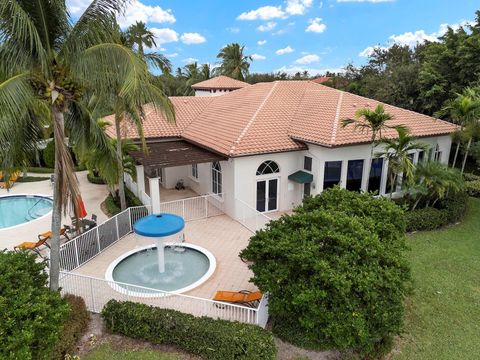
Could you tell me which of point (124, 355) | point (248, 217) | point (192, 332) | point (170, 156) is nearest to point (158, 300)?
point (124, 355)

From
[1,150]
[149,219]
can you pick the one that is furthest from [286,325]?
[1,150]

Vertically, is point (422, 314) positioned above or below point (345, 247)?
below

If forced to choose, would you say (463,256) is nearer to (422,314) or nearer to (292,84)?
(422,314)

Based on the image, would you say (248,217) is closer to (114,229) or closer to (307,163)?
(307,163)

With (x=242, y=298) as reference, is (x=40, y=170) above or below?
below

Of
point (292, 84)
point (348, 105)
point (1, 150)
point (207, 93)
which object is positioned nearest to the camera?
point (1, 150)

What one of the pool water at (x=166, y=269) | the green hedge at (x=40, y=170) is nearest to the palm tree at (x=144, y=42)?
the pool water at (x=166, y=269)
